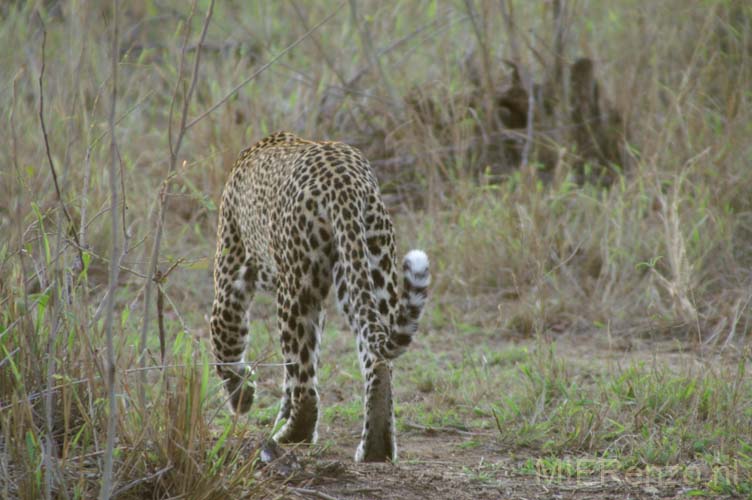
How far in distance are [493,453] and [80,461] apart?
6.86 ft

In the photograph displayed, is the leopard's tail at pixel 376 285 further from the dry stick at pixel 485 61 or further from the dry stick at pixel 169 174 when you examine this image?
the dry stick at pixel 485 61

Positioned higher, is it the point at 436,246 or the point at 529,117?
the point at 529,117

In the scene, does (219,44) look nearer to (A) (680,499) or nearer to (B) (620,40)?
(B) (620,40)

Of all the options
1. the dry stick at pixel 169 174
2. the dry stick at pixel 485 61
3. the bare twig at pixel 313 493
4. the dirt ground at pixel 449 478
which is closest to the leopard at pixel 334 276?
the dirt ground at pixel 449 478

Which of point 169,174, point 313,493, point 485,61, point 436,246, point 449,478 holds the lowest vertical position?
point 449,478

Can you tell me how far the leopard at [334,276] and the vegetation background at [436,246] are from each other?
0.86 ft

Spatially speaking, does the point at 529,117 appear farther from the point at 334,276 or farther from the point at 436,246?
the point at 334,276

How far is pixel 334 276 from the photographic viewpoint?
4.76m

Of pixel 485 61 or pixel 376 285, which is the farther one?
pixel 485 61

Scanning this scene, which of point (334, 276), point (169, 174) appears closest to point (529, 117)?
point (334, 276)

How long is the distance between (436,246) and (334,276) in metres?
2.71

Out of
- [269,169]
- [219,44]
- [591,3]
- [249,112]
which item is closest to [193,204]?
[249,112]

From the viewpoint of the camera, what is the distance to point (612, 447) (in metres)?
4.72

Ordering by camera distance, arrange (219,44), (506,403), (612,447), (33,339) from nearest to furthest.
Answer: (33,339) < (612,447) < (506,403) < (219,44)
